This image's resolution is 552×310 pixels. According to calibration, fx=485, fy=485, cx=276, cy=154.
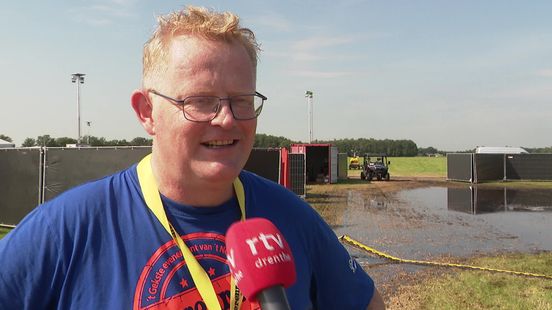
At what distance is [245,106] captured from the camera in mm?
1646

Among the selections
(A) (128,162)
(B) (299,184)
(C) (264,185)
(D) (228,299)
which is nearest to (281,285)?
(D) (228,299)

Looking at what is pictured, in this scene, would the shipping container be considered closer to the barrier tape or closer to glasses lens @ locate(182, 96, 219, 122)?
the barrier tape

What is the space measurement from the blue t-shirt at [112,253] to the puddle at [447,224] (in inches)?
296

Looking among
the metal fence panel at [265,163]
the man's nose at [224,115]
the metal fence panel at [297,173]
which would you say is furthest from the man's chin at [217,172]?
the metal fence panel at [297,173]

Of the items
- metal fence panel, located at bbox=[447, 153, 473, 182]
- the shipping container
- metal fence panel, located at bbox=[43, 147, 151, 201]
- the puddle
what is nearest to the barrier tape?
the puddle

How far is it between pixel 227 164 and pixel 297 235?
1.57ft

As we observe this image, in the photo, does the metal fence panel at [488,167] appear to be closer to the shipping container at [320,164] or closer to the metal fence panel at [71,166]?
the shipping container at [320,164]

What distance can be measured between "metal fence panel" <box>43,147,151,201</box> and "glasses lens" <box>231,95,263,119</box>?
30.2ft

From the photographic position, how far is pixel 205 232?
165 cm

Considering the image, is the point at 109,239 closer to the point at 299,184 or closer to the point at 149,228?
the point at 149,228

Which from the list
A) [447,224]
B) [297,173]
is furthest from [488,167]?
[447,224]

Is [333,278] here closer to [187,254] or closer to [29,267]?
[187,254]

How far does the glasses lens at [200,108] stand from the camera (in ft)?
5.07

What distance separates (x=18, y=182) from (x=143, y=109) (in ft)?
34.5
